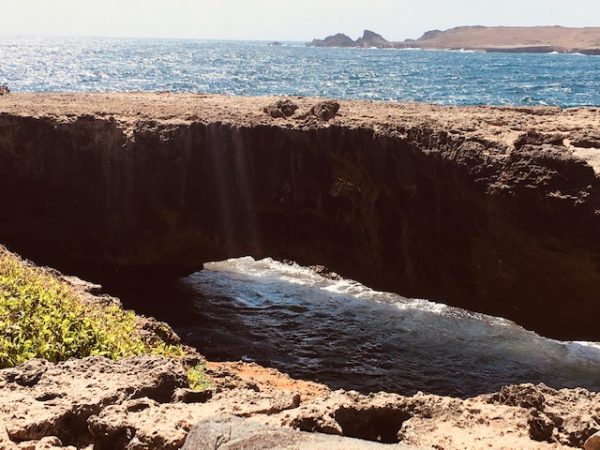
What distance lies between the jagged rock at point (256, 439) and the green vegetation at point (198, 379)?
197 centimetres

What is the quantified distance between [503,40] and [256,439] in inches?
5287

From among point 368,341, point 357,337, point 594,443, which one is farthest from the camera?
point 357,337

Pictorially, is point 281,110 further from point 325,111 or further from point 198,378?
point 198,378

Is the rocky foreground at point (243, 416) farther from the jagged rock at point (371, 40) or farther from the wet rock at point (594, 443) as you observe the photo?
the jagged rock at point (371, 40)

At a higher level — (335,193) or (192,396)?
(335,193)

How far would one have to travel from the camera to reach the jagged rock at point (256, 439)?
388 centimetres

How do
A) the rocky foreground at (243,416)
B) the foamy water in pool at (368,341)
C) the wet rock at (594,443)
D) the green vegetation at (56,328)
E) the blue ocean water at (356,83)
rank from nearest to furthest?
1. the wet rock at (594,443)
2. the rocky foreground at (243,416)
3. the green vegetation at (56,328)
4. the foamy water in pool at (368,341)
5. the blue ocean water at (356,83)

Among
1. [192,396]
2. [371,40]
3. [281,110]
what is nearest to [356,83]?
[281,110]

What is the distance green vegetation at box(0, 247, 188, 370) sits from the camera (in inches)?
260

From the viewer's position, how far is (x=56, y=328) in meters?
7.00

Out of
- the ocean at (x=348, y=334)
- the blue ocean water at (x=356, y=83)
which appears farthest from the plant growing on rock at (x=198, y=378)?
the blue ocean water at (x=356, y=83)

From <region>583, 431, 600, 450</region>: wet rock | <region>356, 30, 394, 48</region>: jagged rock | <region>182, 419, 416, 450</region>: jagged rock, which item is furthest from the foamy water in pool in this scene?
<region>356, 30, 394, 48</region>: jagged rock

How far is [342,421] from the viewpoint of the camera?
479 centimetres

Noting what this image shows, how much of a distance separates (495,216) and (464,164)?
937 millimetres
